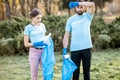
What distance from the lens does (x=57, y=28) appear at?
16594 millimetres

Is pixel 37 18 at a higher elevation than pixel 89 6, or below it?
below

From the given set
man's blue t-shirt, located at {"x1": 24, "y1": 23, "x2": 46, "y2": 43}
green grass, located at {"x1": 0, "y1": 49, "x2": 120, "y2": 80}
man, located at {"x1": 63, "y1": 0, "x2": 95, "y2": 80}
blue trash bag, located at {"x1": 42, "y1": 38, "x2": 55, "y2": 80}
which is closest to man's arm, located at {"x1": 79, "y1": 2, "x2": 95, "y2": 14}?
man, located at {"x1": 63, "y1": 0, "x2": 95, "y2": 80}

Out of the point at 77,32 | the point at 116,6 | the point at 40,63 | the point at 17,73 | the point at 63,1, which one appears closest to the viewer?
the point at 77,32

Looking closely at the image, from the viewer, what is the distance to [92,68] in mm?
10484

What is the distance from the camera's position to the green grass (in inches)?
370

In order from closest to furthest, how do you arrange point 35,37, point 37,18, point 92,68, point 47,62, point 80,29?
1. point 80,29
2. point 37,18
3. point 35,37
4. point 47,62
5. point 92,68

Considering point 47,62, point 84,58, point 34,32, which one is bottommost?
point 47,62

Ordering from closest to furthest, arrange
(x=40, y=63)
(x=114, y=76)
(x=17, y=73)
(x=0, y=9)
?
(x=40, y=63) → (x=114, y=76) → (x=17, y=73) → (x=0, y=9)

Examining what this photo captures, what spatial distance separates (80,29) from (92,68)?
391 cm

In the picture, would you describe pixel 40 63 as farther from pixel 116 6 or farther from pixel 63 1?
pixel 116 6

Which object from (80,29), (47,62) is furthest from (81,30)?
(47,62)

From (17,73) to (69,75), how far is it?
11.4 ft

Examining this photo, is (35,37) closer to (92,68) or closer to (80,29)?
(80,29)

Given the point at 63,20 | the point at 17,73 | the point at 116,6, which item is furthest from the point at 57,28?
the point at 116,6
